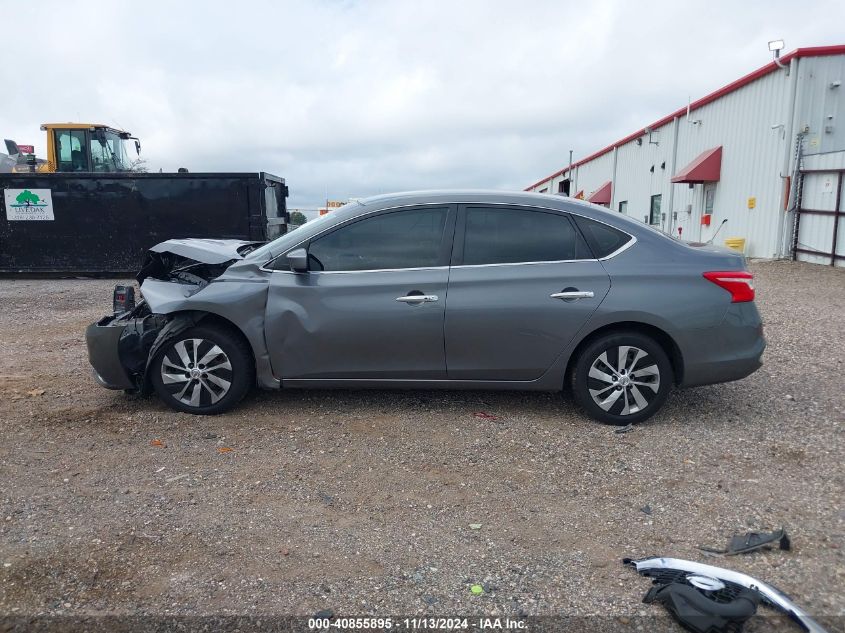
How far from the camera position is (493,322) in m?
4.66

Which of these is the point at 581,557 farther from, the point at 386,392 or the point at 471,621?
the point at 386,392

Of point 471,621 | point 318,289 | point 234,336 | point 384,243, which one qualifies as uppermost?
point 384,243

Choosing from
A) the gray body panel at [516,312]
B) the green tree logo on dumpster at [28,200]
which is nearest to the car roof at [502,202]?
the gray body panel at [516,312]

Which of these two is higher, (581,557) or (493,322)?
(493,322)

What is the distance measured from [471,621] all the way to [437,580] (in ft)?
0.99

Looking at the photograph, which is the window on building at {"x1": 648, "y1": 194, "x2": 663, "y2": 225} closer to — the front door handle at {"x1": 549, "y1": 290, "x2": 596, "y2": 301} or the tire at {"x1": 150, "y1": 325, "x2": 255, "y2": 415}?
the front door handle at {"x1": 549, "y1": 290, "x2": 596, "y2": 301}

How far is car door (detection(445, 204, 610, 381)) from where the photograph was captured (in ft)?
15.2

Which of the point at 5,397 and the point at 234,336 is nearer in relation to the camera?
the point at 234,336

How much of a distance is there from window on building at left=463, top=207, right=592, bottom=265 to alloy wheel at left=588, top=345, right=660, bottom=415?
2.48ft

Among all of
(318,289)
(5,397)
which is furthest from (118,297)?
(318,289)

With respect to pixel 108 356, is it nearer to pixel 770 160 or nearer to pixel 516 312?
pixel 516 312

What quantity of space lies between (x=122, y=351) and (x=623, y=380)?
3.68 metres

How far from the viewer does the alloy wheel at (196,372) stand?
15.7ft

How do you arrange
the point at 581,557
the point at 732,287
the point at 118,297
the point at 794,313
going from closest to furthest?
the point at 581,557, the point at 732,287, the point at 118,297, the point at 794,313
